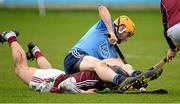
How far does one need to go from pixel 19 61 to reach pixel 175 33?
2.78 m

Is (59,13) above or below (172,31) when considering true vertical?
above

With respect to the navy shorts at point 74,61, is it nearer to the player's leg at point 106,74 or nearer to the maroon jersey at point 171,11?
the player's leg at point 106,74

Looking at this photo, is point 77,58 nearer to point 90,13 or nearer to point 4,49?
point 4,49

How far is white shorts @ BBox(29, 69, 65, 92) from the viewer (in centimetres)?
1355

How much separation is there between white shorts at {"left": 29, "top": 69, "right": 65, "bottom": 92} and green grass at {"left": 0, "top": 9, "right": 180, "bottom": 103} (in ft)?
0.59

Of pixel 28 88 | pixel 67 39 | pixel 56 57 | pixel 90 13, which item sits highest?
pixel 90 13

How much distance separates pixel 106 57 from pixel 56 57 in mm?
6630

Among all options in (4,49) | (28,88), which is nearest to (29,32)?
(4,49)

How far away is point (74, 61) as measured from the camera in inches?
539

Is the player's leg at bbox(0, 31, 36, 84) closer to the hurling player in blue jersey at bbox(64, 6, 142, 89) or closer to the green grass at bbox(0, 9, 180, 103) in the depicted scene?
the green grass at bbox(0, 9, 180, 103)

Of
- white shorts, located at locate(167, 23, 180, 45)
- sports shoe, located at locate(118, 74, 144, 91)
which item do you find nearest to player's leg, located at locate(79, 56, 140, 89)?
sports shoe, located at locate(118, 74, 144, 91)

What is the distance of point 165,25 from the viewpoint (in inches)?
519

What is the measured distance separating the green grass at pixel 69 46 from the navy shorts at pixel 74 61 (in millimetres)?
763

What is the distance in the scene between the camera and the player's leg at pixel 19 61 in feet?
45.6
